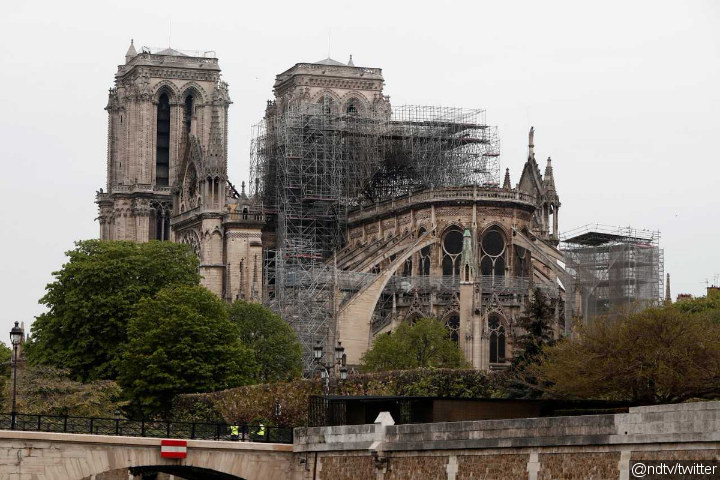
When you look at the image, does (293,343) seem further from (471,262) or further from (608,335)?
(608,335)

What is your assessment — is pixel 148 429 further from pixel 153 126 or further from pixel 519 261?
pixel 153 126

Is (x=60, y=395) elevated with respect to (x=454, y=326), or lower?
lower

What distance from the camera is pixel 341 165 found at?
367 feet

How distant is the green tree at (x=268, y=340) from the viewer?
88250 millimetres

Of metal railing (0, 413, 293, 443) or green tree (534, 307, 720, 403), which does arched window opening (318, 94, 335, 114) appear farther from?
green tree (534, 307, 720, 403)

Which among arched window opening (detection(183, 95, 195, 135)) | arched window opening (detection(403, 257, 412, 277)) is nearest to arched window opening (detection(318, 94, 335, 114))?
arched window opening (detection(183, 95, 195, 135))

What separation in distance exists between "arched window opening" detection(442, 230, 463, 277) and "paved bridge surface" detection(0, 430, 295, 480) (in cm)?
5252

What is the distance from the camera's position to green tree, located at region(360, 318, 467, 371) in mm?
86938

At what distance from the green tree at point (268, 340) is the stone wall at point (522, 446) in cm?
4015

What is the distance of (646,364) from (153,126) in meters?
77.4
